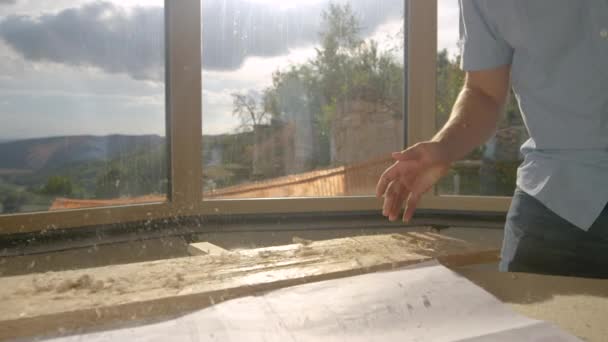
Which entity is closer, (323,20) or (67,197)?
(67,197)

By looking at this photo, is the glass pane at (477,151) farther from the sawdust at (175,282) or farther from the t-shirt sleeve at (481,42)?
the sawdust at (175,282)

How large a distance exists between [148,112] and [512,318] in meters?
1.98

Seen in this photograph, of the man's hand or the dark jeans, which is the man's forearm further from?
the dark jeans

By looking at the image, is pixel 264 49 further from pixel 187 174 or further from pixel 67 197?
pixel 67 197

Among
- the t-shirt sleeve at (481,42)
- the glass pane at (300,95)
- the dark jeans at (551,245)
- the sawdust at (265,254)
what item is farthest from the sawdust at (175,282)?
the glass pane at (300,95)

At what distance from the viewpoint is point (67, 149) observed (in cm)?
215

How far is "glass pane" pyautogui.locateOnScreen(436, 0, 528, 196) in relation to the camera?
2.58 meters

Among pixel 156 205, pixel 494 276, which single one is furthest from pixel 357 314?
pixel 156 205

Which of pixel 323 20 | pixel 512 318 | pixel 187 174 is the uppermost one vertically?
pixel 323 20

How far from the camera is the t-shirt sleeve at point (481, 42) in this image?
1.09 m

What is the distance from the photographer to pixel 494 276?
0.88 m

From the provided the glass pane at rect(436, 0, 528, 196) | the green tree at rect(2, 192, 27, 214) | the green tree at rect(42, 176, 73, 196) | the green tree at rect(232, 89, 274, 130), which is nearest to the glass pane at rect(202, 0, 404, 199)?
the green tree at rect(232, 89, 274, 130)

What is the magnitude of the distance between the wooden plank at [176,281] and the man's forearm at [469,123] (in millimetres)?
209

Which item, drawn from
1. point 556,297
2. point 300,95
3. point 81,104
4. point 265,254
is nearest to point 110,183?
point 81,104
